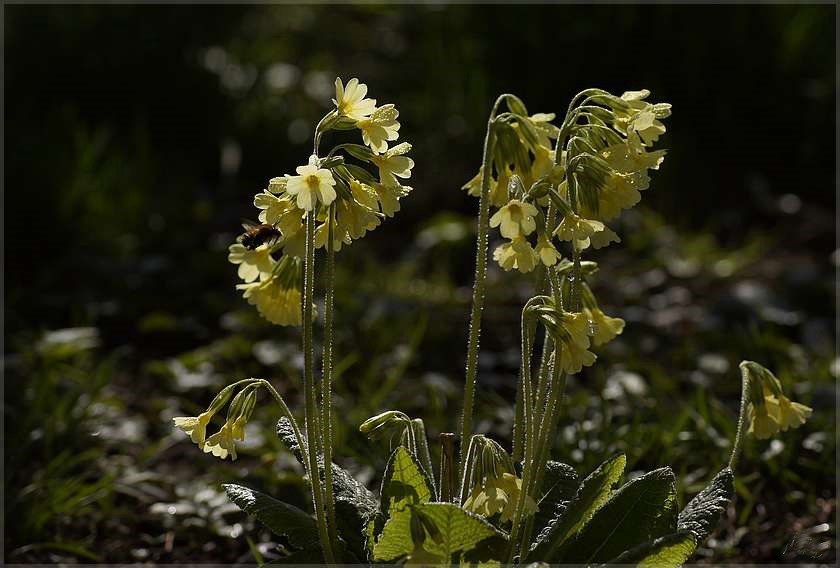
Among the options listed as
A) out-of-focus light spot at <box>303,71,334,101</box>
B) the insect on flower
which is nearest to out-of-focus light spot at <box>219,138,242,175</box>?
out-of-focus light spot at <box>303,71,334,101</box>

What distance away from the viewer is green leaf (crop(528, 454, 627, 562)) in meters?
2.04

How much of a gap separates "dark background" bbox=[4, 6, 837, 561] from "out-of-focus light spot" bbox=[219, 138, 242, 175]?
0.04 ft

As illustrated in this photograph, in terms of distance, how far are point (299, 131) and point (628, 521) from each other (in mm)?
3761

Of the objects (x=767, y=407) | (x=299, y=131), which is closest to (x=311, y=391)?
(x=767, y=407)

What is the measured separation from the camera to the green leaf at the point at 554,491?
7.21 feet

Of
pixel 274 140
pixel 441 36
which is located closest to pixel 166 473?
pixel 274 140

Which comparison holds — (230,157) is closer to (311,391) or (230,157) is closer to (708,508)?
(311,391)

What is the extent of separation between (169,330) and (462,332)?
3.45 ft

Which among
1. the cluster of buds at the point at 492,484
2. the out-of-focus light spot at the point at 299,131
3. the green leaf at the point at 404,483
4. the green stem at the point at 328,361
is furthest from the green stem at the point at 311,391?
the out-of-focus light spot at the point at 299,131

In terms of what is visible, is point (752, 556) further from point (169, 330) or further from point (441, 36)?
point (441, 36)

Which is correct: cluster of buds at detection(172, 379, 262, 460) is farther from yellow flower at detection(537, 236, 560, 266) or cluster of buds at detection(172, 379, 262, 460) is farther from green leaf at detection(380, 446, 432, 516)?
yellow flower at detection(537, 236, 560, 266)

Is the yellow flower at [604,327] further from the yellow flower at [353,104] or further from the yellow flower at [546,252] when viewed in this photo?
the yellow flower at [353,104]

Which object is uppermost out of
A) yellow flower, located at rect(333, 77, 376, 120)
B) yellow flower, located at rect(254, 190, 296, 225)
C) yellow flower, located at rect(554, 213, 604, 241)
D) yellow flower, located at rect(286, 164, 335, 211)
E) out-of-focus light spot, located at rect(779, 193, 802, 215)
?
yellow flower, located at rect(333, 77, 376, 120)

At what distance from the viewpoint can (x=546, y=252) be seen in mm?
1813
